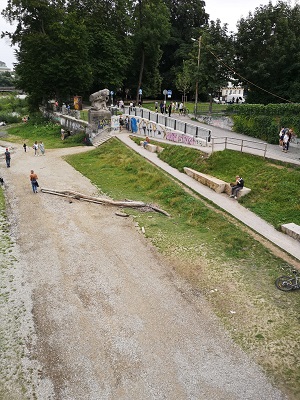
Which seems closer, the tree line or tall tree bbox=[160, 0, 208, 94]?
the tree line

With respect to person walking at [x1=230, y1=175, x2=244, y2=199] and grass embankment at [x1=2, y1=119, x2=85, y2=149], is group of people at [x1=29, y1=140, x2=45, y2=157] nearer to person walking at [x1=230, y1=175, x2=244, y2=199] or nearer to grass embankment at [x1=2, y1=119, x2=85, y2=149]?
grass embankment at [x1=2, y1=119, x2=85, y2=149]

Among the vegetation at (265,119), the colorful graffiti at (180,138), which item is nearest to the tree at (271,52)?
the vegetation at (265,119)

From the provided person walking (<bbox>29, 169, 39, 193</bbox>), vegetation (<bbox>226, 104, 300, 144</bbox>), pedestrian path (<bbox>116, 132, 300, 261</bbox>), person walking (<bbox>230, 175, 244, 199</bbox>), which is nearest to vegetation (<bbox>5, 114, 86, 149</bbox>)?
pedestrian path (<bbox>116, 132, 300, 261</bbox>)

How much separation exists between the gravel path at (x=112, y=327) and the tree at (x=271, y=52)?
2946 centimetres

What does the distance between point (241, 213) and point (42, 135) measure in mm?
34837

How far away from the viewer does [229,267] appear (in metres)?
14.0

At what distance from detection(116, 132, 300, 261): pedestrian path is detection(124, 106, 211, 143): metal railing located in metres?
4.03

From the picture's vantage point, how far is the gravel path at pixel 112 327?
29.1ft

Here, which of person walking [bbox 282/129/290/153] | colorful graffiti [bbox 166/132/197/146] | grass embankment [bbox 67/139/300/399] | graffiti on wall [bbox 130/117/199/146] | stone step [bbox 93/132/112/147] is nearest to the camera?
grass embankment [bbox 67/139/300/399]

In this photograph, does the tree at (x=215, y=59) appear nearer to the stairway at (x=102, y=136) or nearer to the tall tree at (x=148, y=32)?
the stairway at (x=102, y=136)

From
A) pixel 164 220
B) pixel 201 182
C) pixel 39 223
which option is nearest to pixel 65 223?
pixel 39 223

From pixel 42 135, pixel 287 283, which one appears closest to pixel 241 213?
pixel 287 283

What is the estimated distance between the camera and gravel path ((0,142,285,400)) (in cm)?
886

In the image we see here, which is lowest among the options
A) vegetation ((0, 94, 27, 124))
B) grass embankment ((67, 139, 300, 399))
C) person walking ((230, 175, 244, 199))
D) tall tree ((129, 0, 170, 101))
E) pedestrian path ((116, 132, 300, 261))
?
grass embankment ((67, 139, 300, 399))
